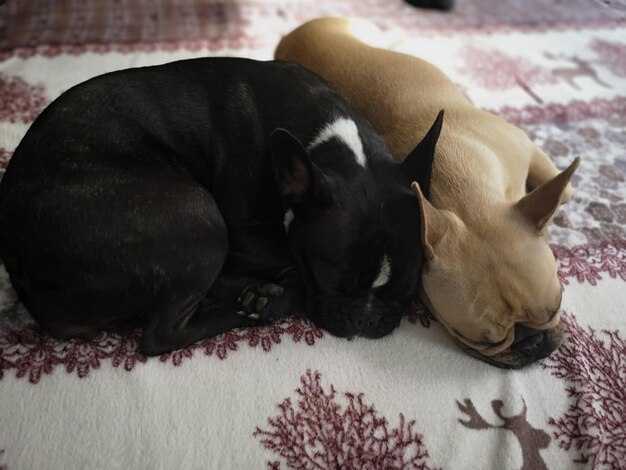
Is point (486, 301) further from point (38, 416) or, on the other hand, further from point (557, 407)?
point (38, 416)

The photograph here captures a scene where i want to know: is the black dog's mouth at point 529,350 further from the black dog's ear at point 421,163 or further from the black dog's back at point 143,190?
the black dog's back at point 143,190

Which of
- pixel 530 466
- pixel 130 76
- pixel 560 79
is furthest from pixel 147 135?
pixel 560 79

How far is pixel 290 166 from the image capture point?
1.83 metres

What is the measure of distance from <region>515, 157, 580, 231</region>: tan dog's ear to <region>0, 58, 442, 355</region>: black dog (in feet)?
1.15

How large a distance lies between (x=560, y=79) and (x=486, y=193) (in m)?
2.01

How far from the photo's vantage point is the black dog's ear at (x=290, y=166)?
174 cm

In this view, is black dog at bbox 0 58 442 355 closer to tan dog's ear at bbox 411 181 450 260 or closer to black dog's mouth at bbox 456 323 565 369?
tan dog's ear at bbox 411 181 450 260

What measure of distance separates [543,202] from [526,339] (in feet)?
1.48

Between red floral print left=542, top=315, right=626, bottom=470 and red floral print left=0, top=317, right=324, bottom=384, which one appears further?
red floral print left=0, top=317, right=324, bottom=384

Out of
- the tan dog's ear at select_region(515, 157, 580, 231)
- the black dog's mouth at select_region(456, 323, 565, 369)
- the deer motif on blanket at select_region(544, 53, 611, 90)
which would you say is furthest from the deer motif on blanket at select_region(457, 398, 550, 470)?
the deer motif on blanket at select_region(544, 53, 611, 90)

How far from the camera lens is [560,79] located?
348cm

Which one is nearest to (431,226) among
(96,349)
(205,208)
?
(205,208)

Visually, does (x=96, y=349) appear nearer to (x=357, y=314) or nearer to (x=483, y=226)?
(x=357, y=314)

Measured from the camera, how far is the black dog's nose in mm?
1810
